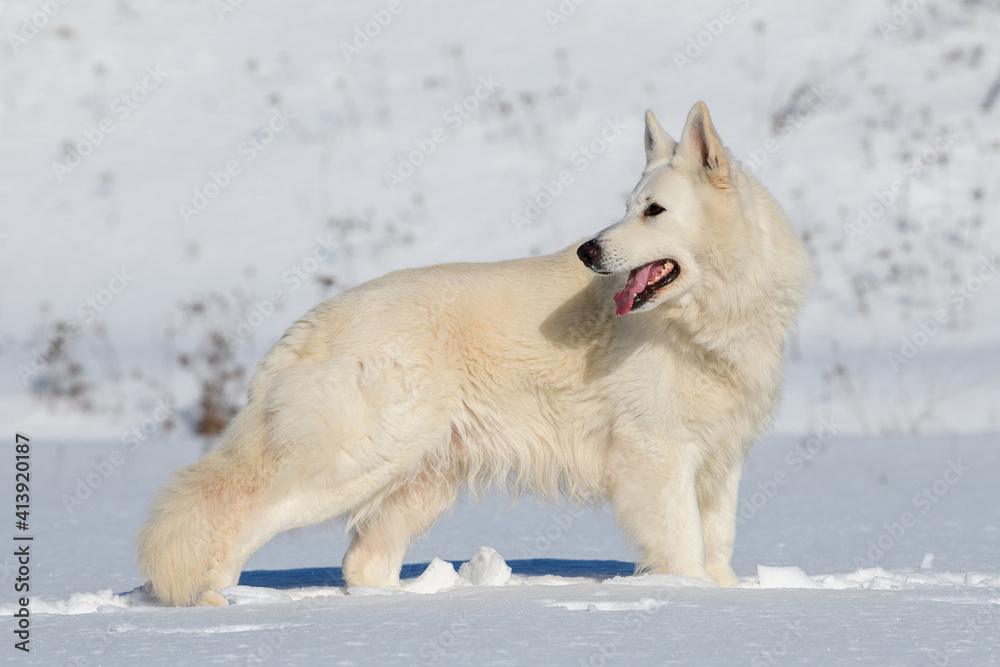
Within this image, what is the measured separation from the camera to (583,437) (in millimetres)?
4664

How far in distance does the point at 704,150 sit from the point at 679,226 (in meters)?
0.34

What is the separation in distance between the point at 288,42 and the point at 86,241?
199 inches

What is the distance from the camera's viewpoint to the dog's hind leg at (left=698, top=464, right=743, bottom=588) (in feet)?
15.4

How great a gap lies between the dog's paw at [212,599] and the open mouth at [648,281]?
1.94 m

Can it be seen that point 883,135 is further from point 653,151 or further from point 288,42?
point 653,151

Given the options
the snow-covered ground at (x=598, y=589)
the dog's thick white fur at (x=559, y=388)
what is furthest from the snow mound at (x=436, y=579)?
the dog's thick white fur at (x=559, y=388)
